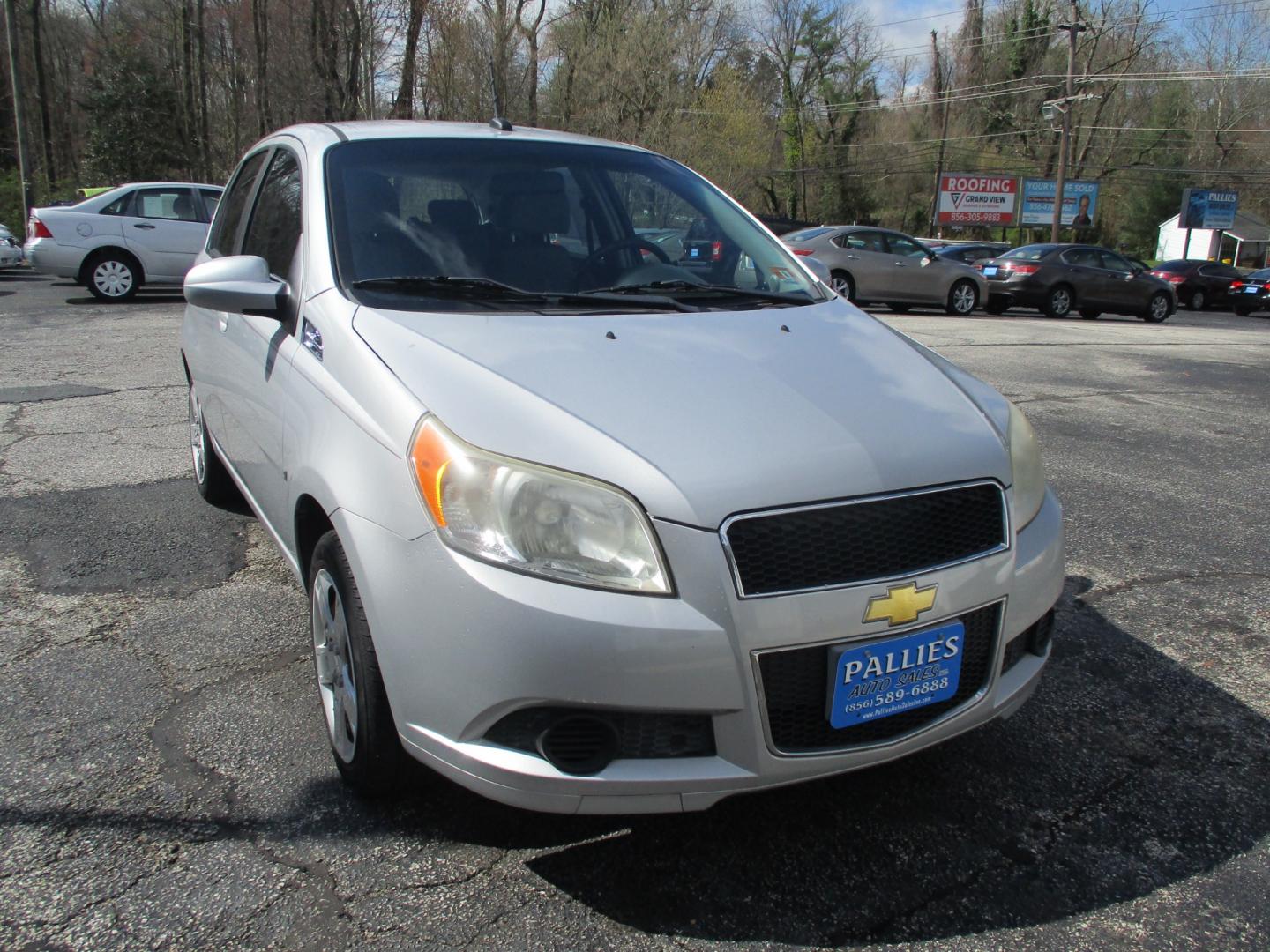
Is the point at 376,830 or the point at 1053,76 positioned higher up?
the point at 1053,76

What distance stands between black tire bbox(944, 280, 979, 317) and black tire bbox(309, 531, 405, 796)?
17111 millimetres

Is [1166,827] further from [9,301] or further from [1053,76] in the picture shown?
[1053,76]

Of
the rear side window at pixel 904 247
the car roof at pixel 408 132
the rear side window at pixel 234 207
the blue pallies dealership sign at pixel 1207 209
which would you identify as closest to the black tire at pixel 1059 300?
the rear side window at pixel 904 247

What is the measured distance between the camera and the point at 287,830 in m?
2.35

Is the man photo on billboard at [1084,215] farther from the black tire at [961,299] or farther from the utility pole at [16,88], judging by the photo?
the utility pole at [16,88]

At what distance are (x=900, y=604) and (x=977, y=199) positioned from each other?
5415 centimetres

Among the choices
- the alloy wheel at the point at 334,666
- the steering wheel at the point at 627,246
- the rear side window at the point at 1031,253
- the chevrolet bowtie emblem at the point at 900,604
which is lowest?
the alloy wheel at the point at 334,666

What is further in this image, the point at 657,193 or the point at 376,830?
the point at 657,193

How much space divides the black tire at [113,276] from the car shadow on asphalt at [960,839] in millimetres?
13981

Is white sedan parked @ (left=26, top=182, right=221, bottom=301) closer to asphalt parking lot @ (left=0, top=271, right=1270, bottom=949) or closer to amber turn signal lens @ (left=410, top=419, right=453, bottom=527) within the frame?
asphalt parking lot @ (left=0, top=271, right=1270, bottom=949)

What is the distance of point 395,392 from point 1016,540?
1.43 metres

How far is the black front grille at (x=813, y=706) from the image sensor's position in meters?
2.01

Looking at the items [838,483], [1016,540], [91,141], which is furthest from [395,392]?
[91,141]

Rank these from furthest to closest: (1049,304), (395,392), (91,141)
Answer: (91,141) → (1049,304) → (395,392)
